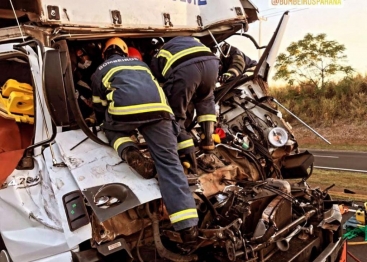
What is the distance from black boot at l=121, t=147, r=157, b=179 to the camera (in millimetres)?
2715

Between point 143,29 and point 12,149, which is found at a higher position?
point 143,29

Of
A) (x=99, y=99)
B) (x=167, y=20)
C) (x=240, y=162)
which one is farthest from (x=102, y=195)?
(x=167, y=20)

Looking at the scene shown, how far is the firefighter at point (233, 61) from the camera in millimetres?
4695

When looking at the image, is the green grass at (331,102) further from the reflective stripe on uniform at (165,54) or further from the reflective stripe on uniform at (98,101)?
the reflective stripe on uniform at (98,101)

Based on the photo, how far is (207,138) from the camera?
11.5 ft

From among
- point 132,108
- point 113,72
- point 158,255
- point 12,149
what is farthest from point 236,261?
point 12,149

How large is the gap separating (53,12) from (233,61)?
91.7 inches

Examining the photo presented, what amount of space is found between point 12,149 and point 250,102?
2404 millimetres

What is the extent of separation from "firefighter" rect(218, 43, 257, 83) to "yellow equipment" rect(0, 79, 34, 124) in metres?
2.29

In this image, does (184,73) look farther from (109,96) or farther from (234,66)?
(234,66)

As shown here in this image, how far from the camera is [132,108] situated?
2664 millimetres

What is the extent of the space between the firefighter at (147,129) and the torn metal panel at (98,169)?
0.21 feet

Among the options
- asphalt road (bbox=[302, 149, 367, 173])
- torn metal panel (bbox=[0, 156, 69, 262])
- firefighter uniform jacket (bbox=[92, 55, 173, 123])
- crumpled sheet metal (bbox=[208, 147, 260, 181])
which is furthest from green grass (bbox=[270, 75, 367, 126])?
torn metal panel (bbox=[0, 156, 69, 262])

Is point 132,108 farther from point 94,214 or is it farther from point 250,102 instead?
point 250,102
